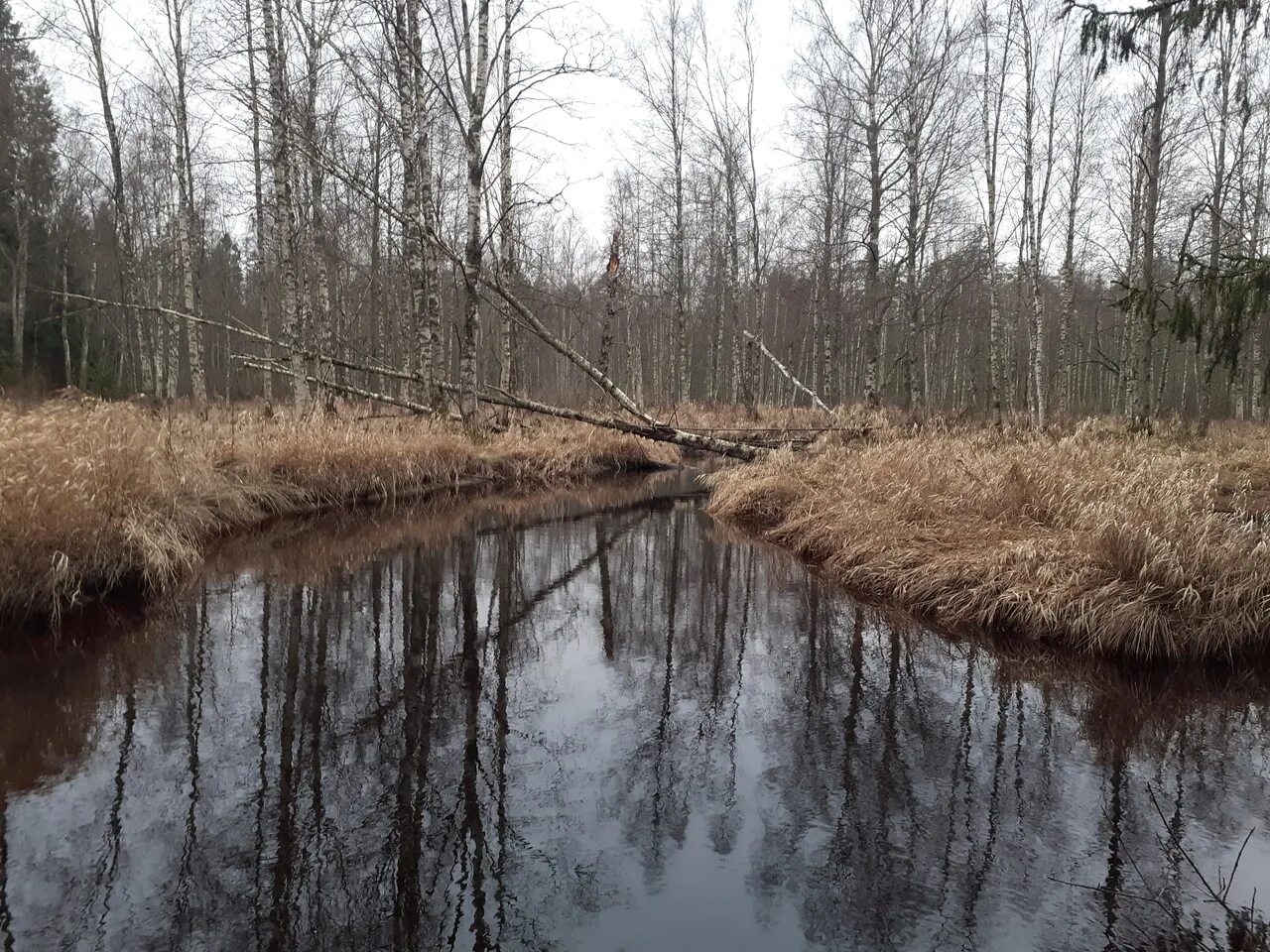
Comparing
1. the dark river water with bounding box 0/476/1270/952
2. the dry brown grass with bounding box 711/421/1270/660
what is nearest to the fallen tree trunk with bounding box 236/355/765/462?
the dry brown grass with bounding box 711/421/1270/660

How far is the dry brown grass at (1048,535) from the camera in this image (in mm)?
4699

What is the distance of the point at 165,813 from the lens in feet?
9.41

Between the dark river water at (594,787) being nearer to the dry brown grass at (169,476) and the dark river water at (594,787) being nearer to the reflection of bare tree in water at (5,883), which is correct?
the reflection of bare tree in water at (5,883)

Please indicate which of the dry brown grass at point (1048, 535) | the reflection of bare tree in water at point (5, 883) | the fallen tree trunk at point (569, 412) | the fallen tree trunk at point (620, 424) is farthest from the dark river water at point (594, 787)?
the fallen tree trunk at point (620, 424)

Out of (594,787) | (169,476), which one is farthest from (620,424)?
(594,787)

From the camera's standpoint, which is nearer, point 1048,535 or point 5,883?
point 5,883

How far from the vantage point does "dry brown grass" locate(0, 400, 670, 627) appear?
4.86m

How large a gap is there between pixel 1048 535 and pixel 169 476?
835 cm

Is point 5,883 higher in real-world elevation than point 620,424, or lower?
lower

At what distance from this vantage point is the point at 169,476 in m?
6.77

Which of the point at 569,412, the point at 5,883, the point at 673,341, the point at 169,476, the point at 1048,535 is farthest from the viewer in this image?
the point at 673,341

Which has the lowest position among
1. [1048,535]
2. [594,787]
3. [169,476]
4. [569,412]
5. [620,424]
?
[594,787]

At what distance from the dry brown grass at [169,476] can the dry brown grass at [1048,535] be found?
4.79 m

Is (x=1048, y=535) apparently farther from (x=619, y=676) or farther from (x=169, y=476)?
(x=169, y=476)
